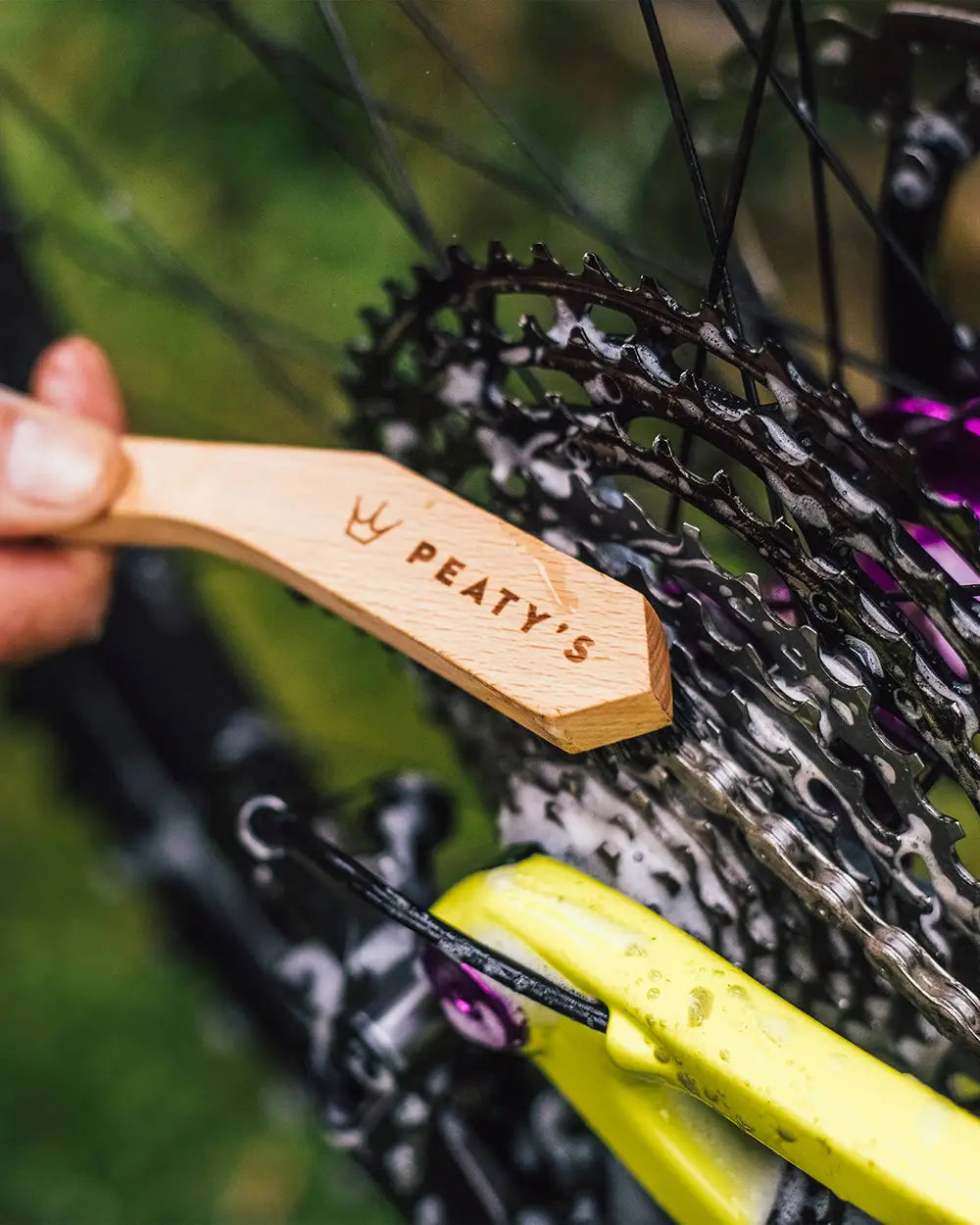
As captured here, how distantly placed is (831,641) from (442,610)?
0.09m

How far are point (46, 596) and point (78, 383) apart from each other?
0.11 metres

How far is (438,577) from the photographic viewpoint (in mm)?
327

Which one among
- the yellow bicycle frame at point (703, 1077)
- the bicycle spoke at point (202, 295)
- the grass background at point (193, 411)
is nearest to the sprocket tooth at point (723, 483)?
the yellow bicycle frame at point (703, 1077)

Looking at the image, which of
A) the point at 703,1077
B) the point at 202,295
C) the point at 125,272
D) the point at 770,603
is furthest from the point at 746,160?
the point at 125,272

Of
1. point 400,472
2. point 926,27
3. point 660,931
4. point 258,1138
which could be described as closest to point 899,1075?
point 660,931

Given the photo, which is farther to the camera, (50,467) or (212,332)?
(212,332)

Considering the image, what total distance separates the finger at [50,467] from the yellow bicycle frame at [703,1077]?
169 mm

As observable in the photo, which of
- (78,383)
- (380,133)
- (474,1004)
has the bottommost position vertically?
(474,1004)

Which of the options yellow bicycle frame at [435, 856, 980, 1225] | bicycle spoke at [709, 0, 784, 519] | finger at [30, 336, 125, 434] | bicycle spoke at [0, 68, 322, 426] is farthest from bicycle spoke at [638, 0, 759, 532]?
finger at [30, 336, 125, 434]

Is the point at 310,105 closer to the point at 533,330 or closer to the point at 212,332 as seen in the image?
the point at 533,330

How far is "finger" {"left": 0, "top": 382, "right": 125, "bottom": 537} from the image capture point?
1.34 ft

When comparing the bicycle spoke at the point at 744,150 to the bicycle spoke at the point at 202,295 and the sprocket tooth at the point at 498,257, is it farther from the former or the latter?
the bicycle spoke at the point at 202,295

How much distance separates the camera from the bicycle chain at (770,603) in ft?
0.91

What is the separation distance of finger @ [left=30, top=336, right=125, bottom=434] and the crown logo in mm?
251
